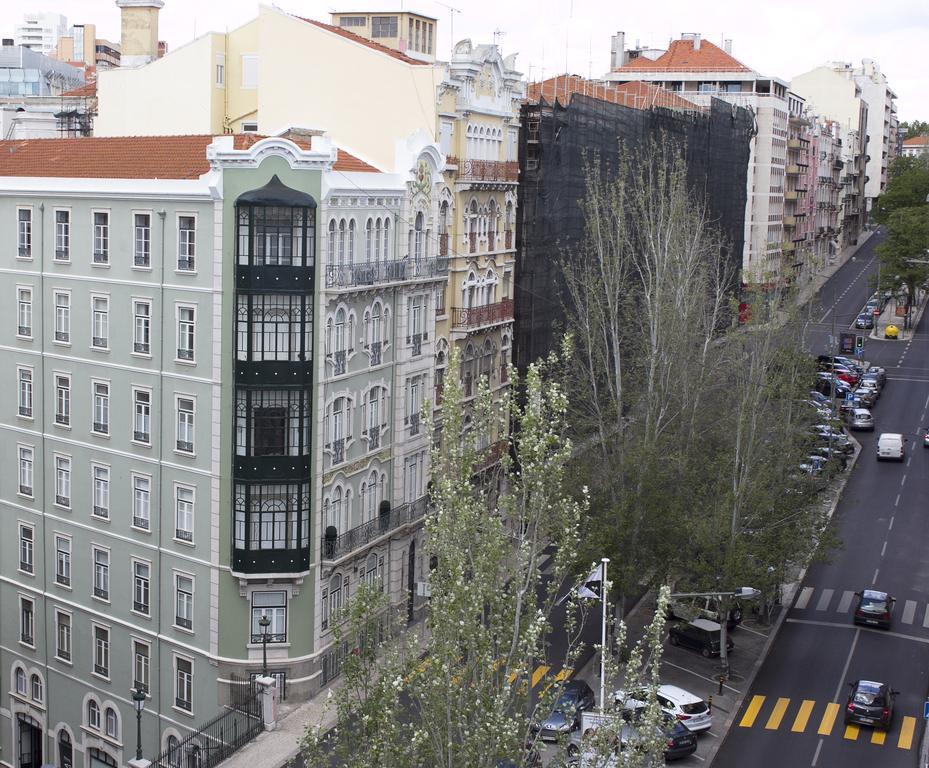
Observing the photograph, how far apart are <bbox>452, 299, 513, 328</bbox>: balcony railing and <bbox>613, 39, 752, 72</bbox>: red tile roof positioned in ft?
280

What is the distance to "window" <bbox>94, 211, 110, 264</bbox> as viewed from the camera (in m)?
52.9

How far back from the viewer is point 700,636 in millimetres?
56594

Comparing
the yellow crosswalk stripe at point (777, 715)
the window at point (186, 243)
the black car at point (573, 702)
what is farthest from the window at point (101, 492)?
the yellow crosswalk stripe at point (777, 715)

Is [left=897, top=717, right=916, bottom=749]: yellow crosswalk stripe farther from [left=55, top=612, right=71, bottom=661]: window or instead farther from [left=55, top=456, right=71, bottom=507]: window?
[left=55, top=456, right=71, bottom=507]: window

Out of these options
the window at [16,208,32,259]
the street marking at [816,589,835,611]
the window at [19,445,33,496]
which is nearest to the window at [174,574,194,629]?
the window at [19,445,33,496]

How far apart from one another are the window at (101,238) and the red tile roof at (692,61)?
107 meters

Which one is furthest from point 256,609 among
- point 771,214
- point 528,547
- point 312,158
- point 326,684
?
point 771,214

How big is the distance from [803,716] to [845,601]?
1422 centimetres

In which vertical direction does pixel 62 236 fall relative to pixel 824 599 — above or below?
above

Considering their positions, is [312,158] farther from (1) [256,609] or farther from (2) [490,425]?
(2) [490,425]

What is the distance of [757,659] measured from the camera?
2249 inches

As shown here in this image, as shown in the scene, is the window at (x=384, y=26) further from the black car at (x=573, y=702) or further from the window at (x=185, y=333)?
the black car at (x=573, y=702)

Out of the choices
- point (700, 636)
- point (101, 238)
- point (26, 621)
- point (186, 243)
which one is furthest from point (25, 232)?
point (700, 636)

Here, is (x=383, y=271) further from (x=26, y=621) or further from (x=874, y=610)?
(x=874, y=610)
